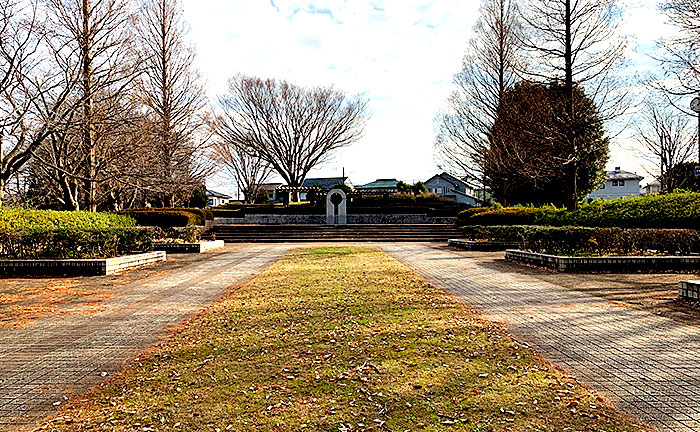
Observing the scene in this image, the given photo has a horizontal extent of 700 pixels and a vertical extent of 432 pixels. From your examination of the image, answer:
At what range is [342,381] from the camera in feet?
12.3

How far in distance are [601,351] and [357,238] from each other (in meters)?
19.5

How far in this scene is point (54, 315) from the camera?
6.67m

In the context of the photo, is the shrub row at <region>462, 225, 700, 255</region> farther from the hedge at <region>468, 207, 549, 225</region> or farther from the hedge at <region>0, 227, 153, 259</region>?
the hedge at <region>0, 227, 153, 259</region>

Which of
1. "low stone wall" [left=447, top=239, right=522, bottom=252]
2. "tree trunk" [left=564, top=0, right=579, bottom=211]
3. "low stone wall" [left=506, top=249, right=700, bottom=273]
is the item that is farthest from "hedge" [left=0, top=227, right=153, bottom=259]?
"tree trunk" [left=564, top=0, right=579, bottom=211]

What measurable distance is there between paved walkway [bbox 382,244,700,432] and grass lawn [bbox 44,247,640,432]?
0.27m

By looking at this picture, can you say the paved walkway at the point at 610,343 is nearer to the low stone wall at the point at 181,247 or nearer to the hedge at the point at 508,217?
the low stone wall at the point at 181,247

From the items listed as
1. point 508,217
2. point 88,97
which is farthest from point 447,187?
point 88,97

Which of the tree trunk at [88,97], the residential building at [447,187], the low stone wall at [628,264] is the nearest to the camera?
the low stone wall at [628,264]

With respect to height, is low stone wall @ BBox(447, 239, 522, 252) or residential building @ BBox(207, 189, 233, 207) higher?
residential building @ BBox(207, 189, 233, 207)

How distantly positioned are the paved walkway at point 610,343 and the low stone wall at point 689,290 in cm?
114

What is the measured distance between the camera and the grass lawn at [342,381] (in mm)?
3076

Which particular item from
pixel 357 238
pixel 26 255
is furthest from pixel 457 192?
pixel 26 255

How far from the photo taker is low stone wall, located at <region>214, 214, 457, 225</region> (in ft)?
97.0

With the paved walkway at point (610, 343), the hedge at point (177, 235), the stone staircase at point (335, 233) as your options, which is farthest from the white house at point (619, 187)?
the paved walkway at point (610, 343)
